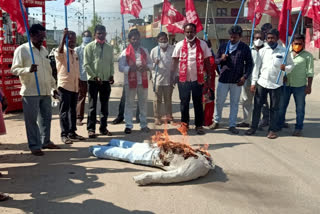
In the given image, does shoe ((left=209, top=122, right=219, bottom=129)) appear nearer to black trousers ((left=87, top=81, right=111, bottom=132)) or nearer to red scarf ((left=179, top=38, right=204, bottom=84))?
red scarf ((left=179, top=38, right=204, bottom=84))

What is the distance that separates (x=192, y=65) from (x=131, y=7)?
2197mm

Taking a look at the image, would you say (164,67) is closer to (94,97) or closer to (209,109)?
(209,109)

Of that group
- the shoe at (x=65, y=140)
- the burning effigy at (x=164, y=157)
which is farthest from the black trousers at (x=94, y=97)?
the burning effigy at (x=164, y=157)

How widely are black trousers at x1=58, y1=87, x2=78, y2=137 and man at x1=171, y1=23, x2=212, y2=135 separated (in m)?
2.25

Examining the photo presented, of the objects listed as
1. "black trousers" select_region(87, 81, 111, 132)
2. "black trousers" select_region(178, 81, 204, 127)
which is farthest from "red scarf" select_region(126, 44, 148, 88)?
"black trousers" select_region(178, 81, 204, 127)

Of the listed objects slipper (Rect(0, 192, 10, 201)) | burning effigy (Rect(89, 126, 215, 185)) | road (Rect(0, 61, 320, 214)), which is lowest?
road (Rect(0, 61, 320, 214))

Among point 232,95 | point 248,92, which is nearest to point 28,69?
point 232,95

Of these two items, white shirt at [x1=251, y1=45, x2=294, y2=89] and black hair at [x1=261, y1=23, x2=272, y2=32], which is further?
black hair at [x1=261, y1=23, x2=272, y2=32]

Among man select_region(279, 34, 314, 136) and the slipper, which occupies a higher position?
man select_region(279, 34, 314, 136)

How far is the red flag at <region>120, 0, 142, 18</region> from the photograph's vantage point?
752 cm

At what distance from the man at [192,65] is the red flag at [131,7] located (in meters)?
1.58

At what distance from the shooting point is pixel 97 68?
6.28 metres

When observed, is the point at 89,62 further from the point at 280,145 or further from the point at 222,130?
the point at 280,145

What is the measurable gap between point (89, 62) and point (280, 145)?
4.01m
